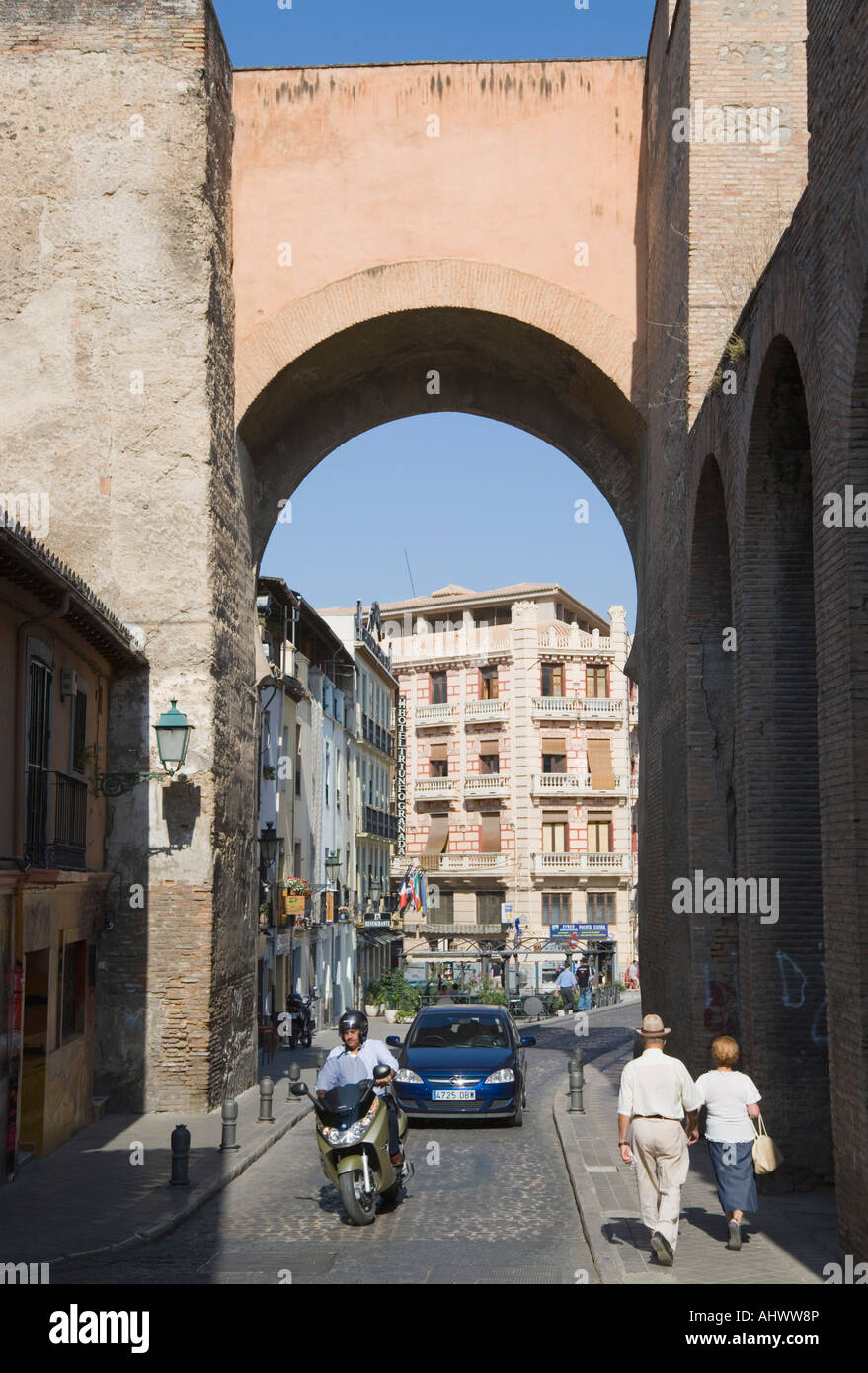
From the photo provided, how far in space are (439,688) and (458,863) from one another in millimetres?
7732

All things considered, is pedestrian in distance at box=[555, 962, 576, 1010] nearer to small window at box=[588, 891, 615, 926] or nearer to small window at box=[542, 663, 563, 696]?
small window at box=[588, 891, 615, 926]

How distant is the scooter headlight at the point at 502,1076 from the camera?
1620cm

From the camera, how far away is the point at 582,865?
58344 millimetres

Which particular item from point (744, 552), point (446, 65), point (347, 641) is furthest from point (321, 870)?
point (744, 552)

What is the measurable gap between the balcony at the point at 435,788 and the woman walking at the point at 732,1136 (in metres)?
52.5

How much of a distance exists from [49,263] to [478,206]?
223 inches

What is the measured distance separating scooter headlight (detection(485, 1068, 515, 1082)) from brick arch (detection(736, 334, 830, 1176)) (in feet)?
15.2

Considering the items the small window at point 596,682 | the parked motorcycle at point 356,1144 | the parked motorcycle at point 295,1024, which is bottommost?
the parked motorcycle at point 295,1024

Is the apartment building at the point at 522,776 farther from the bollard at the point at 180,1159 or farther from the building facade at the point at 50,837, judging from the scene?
the bollard at the point at 180,1159

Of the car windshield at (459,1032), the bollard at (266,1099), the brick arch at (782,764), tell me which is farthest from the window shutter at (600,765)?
the brick arch at (782,764)

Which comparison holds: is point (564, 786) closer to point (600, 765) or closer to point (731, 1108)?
point (600, 765)

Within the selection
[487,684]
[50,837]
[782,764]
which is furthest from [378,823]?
[782,764]

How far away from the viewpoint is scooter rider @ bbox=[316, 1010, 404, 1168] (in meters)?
10.9

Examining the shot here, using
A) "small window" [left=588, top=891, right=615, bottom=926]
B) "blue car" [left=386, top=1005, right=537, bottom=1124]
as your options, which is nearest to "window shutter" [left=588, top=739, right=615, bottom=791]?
"small window" [left=588, top=891, right=615, bottom=926]
